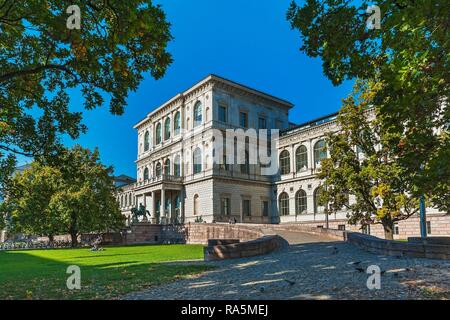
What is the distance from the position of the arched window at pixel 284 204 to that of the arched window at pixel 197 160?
12.8 meters

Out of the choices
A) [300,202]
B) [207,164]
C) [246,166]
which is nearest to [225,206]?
[207,164]

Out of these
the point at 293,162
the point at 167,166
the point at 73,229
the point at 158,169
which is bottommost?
the point at 73,229

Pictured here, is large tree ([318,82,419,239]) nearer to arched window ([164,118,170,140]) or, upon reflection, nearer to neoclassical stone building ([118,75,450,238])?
neoclassical stone building ([118,75,450,238])

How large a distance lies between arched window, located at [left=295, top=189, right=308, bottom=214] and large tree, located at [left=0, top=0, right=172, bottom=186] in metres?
42.5

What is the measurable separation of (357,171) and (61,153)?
1871 centimetres

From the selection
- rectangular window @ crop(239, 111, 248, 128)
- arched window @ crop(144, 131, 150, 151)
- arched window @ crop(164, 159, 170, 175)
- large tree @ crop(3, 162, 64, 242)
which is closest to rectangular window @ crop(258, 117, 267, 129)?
rectangular window @ crop(239, 111, 248, 128)

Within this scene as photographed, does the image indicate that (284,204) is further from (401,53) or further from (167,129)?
(401,53)

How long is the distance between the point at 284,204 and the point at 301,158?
7.21 m

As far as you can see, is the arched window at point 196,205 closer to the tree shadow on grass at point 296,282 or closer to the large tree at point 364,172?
the large tree at point 364,172

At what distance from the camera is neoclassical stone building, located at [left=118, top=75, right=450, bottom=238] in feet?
165

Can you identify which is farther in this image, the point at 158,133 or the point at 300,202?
the point at 158,133

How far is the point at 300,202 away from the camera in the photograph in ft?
172
